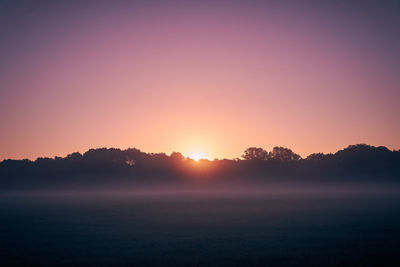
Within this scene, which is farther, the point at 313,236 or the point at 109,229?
the point at 109,229

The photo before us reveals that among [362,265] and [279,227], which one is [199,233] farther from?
[362,265]

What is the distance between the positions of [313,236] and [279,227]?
14.9 ft

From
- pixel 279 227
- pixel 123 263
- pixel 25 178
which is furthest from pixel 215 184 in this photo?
pixel 123 263

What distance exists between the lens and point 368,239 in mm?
22172

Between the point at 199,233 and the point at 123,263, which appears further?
the point at 199,233

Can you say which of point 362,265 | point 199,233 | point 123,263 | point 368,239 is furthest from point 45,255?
point 368,239

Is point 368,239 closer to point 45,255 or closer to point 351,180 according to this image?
point 45,255

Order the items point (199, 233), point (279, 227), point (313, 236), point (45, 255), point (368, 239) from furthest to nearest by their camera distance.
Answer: point (279, 227) → point (199, 233) → point (313, 236) → point (368, 239) → point (45, 255)

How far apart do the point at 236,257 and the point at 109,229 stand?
14.4m

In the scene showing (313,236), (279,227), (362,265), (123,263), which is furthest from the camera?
(279,227)

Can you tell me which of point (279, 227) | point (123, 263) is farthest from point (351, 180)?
point (123, 263)

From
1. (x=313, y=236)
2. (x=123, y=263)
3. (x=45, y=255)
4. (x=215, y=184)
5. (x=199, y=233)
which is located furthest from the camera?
(x=215, y=184)

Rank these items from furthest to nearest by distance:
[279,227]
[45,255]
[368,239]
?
[279,227] → [368,239] → [45,255]

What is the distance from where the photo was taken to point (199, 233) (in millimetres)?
25781
